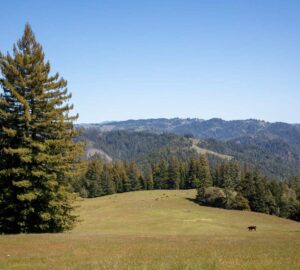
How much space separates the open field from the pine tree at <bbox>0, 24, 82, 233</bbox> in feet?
11.9

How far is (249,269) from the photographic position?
40.7 ft

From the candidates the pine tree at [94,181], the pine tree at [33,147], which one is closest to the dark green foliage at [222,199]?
the pine tree at [94,181]

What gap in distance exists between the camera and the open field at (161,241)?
15.0 m

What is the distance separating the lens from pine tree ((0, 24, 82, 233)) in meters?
30.9

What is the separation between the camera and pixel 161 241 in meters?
26.0

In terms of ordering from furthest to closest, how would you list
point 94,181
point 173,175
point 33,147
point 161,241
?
point 173,175 → point 94,181 → point 33,147 → point 161,241

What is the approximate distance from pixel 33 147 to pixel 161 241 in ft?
44.3

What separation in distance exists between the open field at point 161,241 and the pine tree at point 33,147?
3637mm

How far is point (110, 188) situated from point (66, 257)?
447 feet

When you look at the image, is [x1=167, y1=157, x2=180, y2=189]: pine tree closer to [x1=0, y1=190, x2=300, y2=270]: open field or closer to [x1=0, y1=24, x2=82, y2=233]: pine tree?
[x1=0, y1=190, x2=300, y2=270]: open field

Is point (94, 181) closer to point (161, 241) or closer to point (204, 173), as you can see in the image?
point (204, 173)

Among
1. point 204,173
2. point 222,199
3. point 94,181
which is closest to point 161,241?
point 222,199

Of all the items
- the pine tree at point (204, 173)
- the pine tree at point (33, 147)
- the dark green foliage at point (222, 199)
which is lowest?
the dark green foliage at point (222, 199)

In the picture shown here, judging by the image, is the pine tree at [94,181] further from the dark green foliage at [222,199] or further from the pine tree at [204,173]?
the dark green foliage at [222,199]
